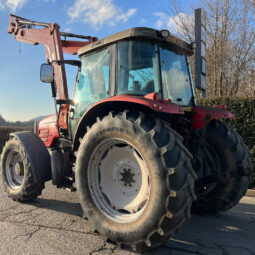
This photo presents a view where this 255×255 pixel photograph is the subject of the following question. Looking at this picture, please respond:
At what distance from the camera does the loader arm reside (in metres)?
4.41

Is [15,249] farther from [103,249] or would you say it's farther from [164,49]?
[164,49]

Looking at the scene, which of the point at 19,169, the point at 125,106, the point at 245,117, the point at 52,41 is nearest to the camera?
the point at 125,106

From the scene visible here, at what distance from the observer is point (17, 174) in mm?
4375

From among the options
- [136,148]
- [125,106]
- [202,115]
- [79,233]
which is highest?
[125,106]

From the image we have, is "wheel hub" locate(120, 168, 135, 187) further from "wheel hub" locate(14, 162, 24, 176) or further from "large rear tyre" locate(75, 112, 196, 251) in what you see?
"wheel hub" locate(14, 162, 24, 176)

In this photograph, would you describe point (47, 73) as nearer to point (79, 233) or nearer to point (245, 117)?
point (79, 233)

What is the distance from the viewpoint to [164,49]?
3219 millimetres

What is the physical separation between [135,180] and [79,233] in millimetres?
952

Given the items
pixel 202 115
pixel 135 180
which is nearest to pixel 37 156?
pixel 135 180

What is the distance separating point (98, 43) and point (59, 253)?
261cm

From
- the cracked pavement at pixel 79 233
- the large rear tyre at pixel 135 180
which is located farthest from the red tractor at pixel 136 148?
the cracked pavement at pixel 79 233

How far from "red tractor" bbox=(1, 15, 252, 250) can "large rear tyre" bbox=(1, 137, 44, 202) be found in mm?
16

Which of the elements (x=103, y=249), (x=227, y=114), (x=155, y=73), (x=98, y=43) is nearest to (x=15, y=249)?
(x=103, y=249)

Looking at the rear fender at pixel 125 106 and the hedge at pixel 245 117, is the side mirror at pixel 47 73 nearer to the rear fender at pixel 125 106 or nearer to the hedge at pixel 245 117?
the rear fender at pixel 125 106
